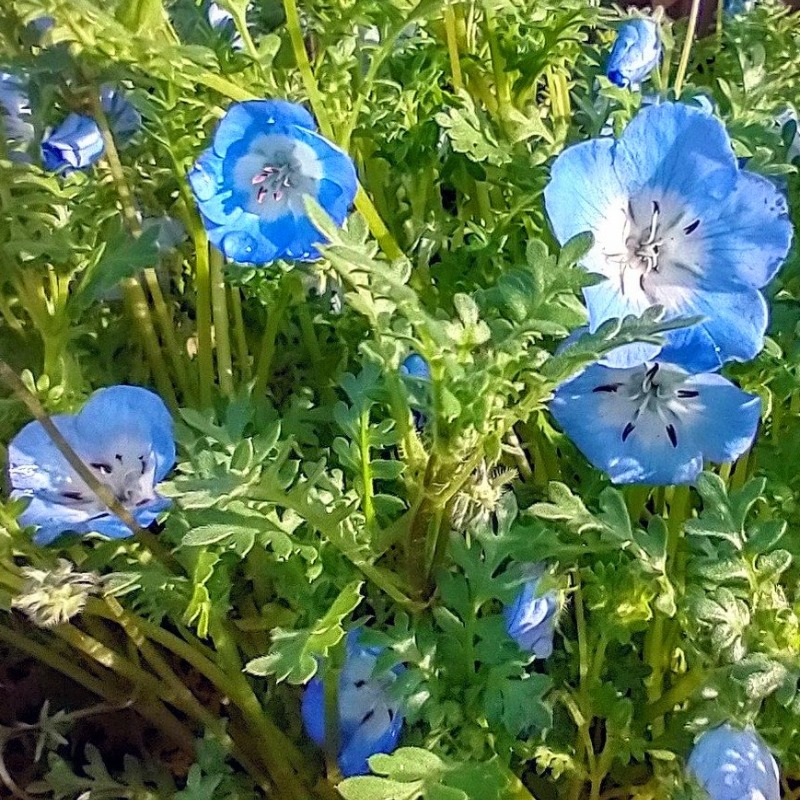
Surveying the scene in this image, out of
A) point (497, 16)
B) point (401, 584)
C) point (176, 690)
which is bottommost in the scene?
point (176, 690)

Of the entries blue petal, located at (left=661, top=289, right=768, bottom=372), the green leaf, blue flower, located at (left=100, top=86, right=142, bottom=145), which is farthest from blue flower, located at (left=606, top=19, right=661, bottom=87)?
the green leaf

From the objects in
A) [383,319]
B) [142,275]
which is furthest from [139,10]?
[142,275]

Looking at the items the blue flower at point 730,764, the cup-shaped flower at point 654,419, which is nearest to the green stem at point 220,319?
the cup-shaped flower at point 654,419

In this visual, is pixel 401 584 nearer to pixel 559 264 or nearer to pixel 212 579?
pixel 212 579

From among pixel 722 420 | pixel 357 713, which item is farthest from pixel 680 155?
pixel 357 713

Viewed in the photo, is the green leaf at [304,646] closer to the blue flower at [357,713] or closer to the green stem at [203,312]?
the blue flower at [357,713]

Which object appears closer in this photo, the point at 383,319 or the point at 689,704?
the point at 383,319

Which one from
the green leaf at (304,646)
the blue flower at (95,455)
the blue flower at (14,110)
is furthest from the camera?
the blue flower at (14,110)
